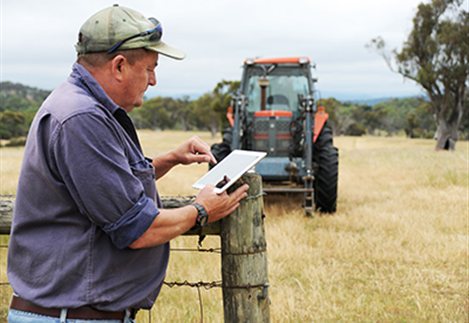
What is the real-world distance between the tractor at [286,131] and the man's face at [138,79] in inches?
270

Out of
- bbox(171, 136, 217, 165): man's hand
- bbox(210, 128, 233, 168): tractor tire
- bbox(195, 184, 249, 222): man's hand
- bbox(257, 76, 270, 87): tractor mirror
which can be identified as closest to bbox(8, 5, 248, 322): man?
bbox(195, 184, 249, 222): man's hand

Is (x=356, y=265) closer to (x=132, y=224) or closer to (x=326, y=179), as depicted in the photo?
(x=326, y=179)

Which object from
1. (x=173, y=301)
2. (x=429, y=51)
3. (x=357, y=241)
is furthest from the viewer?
(x=429, y=51)

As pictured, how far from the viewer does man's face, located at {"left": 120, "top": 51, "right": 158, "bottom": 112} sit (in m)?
2.12

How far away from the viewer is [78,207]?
6.58 feet

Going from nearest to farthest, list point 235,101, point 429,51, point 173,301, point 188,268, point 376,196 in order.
Result: point 173,301, point 188,268, point 235,101, point 376,196, point 429,51

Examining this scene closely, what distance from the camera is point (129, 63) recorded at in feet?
6.88

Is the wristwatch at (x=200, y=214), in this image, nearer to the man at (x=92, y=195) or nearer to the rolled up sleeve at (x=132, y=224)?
the man at (x=92, y=195)

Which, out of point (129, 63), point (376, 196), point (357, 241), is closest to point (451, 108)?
point (376, 196)

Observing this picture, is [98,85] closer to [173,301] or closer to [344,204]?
[173,301]

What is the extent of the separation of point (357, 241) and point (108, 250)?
5507 millimetres

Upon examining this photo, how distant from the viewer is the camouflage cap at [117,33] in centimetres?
205

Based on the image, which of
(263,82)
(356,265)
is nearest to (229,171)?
(356,265)

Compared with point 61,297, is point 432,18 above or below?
above
